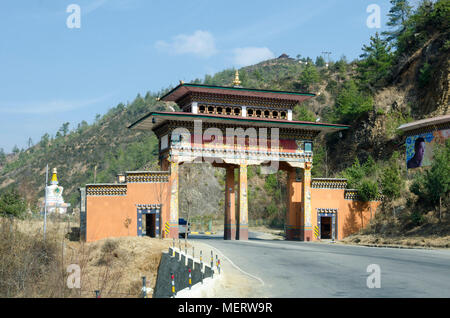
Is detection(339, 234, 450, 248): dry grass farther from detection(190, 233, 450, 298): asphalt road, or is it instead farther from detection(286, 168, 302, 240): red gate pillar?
detection(190, 233, 450, 298): asphalt road

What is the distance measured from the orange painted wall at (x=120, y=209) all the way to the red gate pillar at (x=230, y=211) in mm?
6337

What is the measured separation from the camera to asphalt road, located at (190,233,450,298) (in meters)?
15.0

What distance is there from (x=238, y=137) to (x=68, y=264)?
17.3m

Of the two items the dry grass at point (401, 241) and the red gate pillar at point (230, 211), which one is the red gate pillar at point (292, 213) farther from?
the red gate pillar at point (230, 211)

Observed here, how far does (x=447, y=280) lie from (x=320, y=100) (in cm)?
7996

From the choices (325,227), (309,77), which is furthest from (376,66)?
(325,227)

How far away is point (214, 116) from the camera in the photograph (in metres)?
39.3

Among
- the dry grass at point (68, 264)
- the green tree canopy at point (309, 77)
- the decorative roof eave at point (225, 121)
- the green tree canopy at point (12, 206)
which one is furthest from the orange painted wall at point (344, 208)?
the green tree canopy at point (309, 77)

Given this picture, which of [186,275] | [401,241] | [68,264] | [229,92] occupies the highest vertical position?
[229,92]

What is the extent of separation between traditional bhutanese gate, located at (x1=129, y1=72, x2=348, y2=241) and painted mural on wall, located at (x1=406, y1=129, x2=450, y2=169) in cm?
955

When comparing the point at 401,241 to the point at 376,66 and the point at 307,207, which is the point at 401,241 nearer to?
the point at 307,207

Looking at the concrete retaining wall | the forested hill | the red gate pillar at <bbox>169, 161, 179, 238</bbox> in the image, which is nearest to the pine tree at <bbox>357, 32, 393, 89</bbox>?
the forested hill

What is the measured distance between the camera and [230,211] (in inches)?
1690
